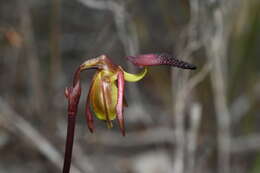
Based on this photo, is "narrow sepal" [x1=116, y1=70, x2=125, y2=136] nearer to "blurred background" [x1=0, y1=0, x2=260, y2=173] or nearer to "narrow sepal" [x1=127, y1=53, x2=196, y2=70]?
"narrow sepal" [x1=127, y1=53, x2=196, y2=70]

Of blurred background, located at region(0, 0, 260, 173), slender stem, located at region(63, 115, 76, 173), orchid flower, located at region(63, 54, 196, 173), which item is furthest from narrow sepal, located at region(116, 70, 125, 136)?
blurred background, located at region(0, 0, 260, 173)

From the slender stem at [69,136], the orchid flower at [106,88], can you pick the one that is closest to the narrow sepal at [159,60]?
the orchid flower at [106,88]

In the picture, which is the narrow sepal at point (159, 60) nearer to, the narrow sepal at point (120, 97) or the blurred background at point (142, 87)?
the narrow sepal at point (120, 97)

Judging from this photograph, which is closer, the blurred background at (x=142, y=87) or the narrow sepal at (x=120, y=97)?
the narrow sepal at (x=120, y=97)

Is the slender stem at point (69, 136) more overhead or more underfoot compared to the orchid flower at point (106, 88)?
more underfoot

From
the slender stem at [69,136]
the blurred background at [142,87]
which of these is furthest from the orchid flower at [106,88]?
the blurred background at [142,87]

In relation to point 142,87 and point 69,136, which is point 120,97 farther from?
point 142,87

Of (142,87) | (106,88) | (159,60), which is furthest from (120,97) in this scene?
(142,87)

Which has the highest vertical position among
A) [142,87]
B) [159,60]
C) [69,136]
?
[159,60]
